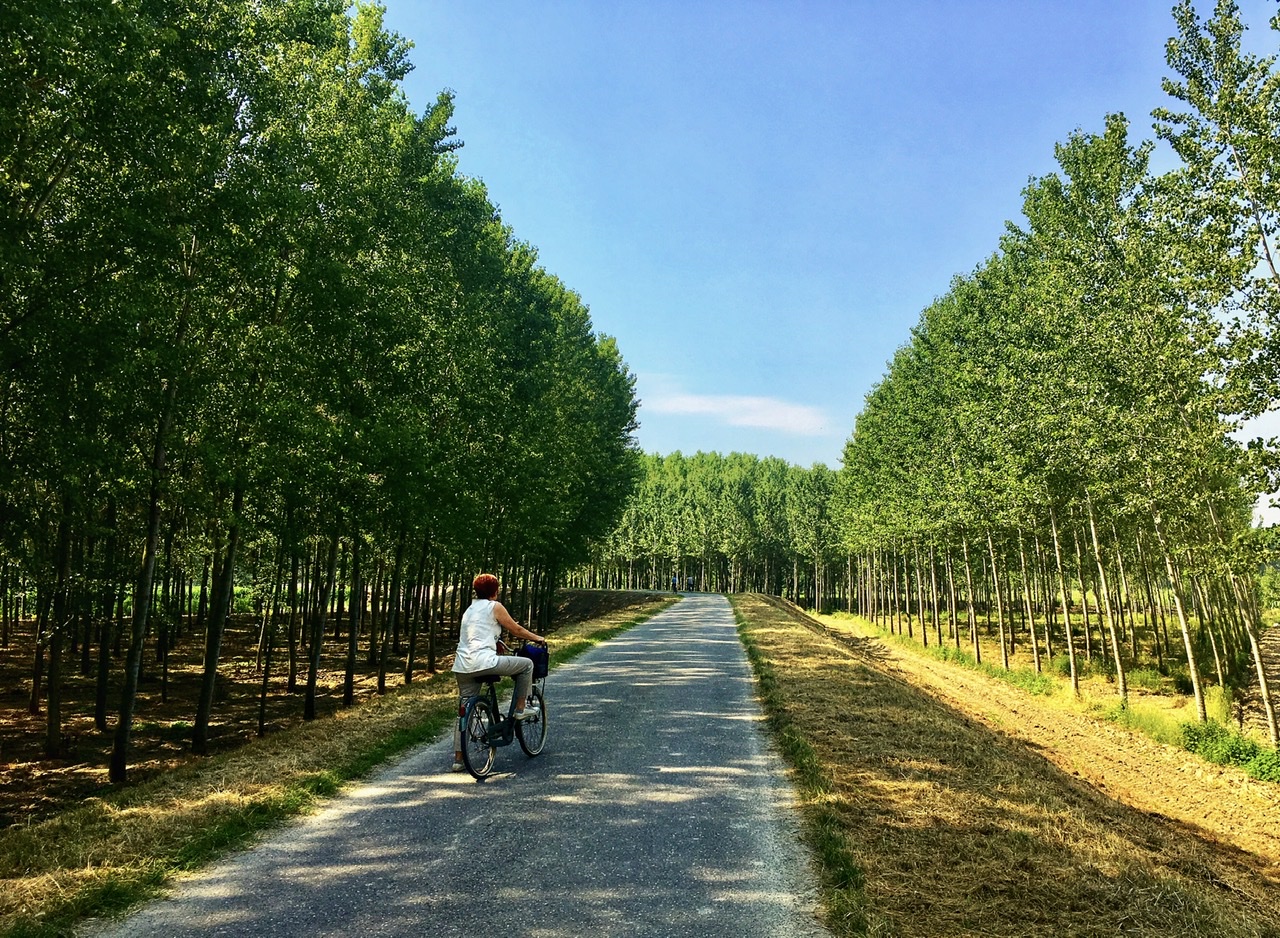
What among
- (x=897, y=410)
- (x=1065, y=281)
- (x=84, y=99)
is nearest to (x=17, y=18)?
(x=84, y=99)

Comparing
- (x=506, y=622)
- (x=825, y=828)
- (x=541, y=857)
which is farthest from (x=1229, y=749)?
(x=541, y=857)

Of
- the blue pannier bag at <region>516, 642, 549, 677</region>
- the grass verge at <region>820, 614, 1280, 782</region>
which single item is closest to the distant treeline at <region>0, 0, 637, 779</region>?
the blue pannier bag at <region>516, 642, 549, 677</region>

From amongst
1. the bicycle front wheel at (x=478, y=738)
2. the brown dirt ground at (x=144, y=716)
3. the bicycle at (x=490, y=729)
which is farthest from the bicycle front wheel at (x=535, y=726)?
the brown dirt ground at (x=144, y=716)

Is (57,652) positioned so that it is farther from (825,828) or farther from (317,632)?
(825,828)

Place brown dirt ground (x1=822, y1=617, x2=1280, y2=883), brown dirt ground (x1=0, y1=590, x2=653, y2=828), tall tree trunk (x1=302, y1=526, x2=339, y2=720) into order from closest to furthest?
brown dirt ground (x1=0, y1=590, x2=653, y2=828) → brown dirt ground (x1=822, y1=617, x2=1280, y2=883) → tall tree trunk (x1=302, y1=526, x2=339, y2=720)

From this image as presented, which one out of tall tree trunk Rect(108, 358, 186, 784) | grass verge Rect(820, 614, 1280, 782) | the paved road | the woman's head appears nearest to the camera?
the paved road

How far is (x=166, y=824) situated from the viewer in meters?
6.32

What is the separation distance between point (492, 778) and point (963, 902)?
16.6ft

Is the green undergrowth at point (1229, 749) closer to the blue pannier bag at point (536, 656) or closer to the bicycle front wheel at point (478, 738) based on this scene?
the blue pannier bag at point (536, 656)

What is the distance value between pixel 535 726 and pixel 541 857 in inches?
135

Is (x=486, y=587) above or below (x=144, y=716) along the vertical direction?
above

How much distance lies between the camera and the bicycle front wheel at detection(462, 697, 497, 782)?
786cm

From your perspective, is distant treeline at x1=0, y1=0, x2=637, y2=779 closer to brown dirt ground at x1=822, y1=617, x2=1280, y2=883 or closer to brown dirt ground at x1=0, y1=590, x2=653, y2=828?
brown dirt ground at x1=0, y1=590, x2=653, y2=828

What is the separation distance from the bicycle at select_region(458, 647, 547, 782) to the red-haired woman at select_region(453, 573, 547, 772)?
4.4 inches
